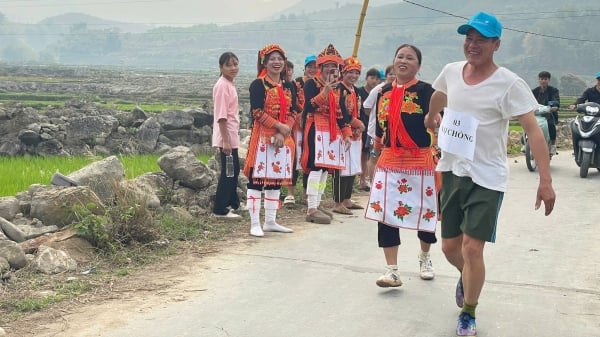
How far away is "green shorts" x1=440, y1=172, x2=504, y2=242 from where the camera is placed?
12.9ft

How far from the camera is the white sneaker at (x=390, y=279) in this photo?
193 inches

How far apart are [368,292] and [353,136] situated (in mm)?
3784

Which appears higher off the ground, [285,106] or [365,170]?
[285,106]

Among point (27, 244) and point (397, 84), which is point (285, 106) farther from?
point (27, 244)

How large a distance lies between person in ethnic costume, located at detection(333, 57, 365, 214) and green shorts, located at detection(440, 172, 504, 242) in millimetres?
3700

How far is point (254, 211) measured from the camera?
274 inches

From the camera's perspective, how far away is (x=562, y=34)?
146375 mm

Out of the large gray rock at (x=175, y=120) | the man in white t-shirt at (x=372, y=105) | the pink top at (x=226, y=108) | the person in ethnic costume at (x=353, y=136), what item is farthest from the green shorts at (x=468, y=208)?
the large gray rock at (x=175, y=120)

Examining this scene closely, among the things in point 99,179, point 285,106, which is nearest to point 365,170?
point 285,106

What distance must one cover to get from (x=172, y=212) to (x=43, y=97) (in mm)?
35275

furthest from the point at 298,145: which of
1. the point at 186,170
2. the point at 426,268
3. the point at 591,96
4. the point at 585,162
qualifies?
the point at 591,96

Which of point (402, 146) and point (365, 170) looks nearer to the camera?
point (402, 146)

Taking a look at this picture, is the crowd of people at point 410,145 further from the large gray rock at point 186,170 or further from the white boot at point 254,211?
the large gray rock at point 186,170

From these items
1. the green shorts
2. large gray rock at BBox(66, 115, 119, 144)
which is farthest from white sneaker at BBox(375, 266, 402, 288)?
large gray rock at BBox(66, 115, 119, 144)
